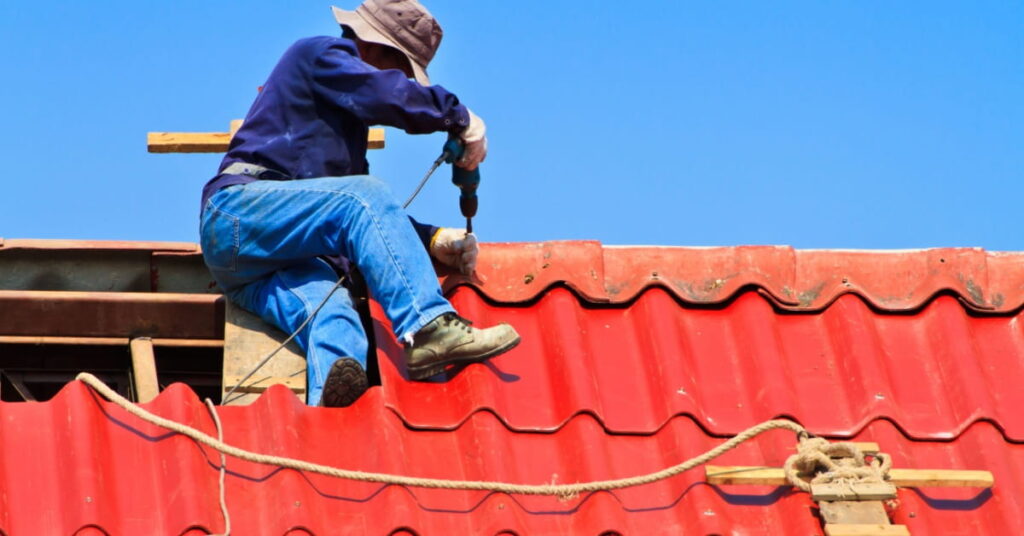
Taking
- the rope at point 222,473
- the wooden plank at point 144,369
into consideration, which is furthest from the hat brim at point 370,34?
the rope at point 222,473

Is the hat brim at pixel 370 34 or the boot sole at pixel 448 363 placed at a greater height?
the hat brim at pixel 370 34

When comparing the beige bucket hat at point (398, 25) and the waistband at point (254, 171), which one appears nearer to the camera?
the waistband at point (254, 171)

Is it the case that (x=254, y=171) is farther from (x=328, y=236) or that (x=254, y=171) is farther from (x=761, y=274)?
(x=761, y=274)

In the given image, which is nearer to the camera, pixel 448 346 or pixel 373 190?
pixel 448 346

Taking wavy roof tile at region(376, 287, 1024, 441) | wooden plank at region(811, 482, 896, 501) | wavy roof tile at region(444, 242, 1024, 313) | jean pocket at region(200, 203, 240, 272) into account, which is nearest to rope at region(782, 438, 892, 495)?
wooden plank at region(811, 482, 896, 501)

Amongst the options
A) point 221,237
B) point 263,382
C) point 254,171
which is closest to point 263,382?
point 263,382

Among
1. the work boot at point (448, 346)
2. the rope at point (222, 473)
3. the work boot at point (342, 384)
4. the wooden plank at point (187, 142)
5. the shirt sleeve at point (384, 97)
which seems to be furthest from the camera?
the wooden plank at point (187, 142)

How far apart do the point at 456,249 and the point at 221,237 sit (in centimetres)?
84

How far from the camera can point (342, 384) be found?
4.62m

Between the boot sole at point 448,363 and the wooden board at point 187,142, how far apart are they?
2121 millimetres

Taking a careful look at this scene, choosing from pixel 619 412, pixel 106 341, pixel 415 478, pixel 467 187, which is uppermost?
pixel 467 187

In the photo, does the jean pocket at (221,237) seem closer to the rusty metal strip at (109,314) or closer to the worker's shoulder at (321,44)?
the rusty metal strip at (109,314)

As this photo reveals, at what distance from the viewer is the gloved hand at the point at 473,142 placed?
17.6ft

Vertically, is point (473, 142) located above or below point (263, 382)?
above
